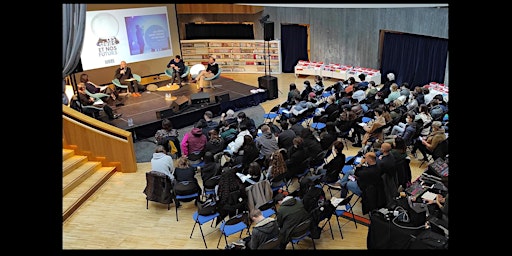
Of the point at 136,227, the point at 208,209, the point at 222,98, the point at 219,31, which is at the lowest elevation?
the point at 136,227

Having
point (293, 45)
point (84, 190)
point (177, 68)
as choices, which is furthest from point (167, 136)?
point (293, 45)

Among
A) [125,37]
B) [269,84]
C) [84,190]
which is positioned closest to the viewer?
[84,190]

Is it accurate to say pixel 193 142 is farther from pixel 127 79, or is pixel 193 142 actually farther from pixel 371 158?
pixel 127 79

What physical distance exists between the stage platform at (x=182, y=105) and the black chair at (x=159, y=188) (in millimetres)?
3733

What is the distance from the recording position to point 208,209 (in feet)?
20.1

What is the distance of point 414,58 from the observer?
536 inches

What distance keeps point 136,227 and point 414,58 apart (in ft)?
34.0

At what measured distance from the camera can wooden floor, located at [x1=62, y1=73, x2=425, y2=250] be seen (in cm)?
618

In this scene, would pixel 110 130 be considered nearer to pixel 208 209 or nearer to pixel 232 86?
pixel 208 209

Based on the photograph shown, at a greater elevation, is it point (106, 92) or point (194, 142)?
point (106, 92)

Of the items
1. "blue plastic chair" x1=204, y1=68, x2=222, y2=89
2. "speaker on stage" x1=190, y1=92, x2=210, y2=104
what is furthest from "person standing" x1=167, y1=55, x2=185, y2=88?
"speaker on stage" x1=190, y1=92, x2=210, y2=104
